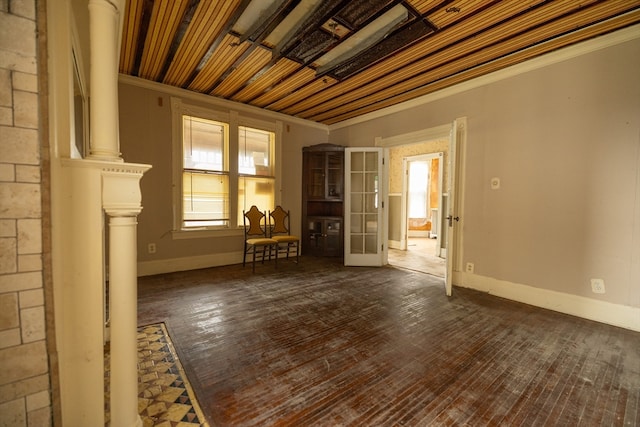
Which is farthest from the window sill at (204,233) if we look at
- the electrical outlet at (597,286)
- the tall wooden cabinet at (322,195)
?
the electrical outlet at (597,286)

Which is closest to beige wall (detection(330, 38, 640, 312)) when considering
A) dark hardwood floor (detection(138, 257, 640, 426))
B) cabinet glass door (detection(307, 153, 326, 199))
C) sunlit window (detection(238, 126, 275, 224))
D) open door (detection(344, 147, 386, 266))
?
dark hardwood floor (detection(138, 257, 640, 426))

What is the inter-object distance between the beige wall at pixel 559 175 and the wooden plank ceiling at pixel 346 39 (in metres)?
0.38

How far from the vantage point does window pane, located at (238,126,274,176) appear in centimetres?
486

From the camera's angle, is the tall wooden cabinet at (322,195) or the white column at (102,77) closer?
the white column at (102,77)

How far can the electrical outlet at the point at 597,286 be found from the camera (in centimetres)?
267

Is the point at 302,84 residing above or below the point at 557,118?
above

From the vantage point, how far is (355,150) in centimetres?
485

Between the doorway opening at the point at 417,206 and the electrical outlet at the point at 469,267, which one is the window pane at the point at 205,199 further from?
the electrical outlet at the point at 469,267

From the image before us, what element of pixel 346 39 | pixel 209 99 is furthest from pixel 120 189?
pixel 209 99

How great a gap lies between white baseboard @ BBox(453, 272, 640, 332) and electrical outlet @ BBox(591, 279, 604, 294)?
0.32 feet

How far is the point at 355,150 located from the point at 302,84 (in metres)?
1.51

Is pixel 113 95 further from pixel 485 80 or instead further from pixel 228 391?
pixel 485 80

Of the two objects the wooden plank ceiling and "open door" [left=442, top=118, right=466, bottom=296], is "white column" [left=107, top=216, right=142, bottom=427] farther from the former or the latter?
"open door" [left=442, top=118, right=466, bottom=296]

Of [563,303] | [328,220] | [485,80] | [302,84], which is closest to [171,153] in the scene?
[302,84]
